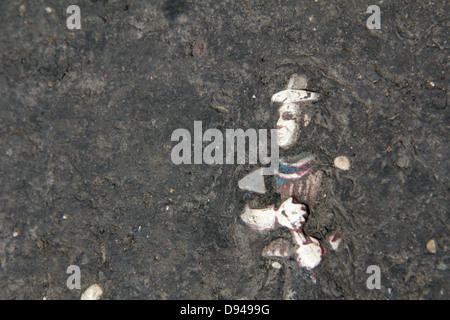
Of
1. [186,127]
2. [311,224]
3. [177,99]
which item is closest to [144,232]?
[186,127]

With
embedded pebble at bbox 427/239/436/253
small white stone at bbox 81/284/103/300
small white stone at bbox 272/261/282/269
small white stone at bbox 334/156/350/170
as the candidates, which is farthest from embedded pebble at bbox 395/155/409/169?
small white stone at bbox 81/284/103/300

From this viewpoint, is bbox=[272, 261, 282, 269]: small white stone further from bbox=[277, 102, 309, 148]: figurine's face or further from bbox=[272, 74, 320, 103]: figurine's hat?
bbox=[272, 74, 320, 103]: figurine's hat

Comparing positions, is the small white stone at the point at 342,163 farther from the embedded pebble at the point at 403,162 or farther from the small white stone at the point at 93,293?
the small white stone at the point at 93,293

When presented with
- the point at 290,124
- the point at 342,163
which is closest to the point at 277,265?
the point at 342,163

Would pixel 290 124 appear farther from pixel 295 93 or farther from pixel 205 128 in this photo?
pixel 205 128

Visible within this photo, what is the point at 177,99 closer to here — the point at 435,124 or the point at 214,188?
the point at 214,188

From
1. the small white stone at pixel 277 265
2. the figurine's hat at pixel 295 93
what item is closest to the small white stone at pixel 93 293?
the small white stone at pixel 277 265
